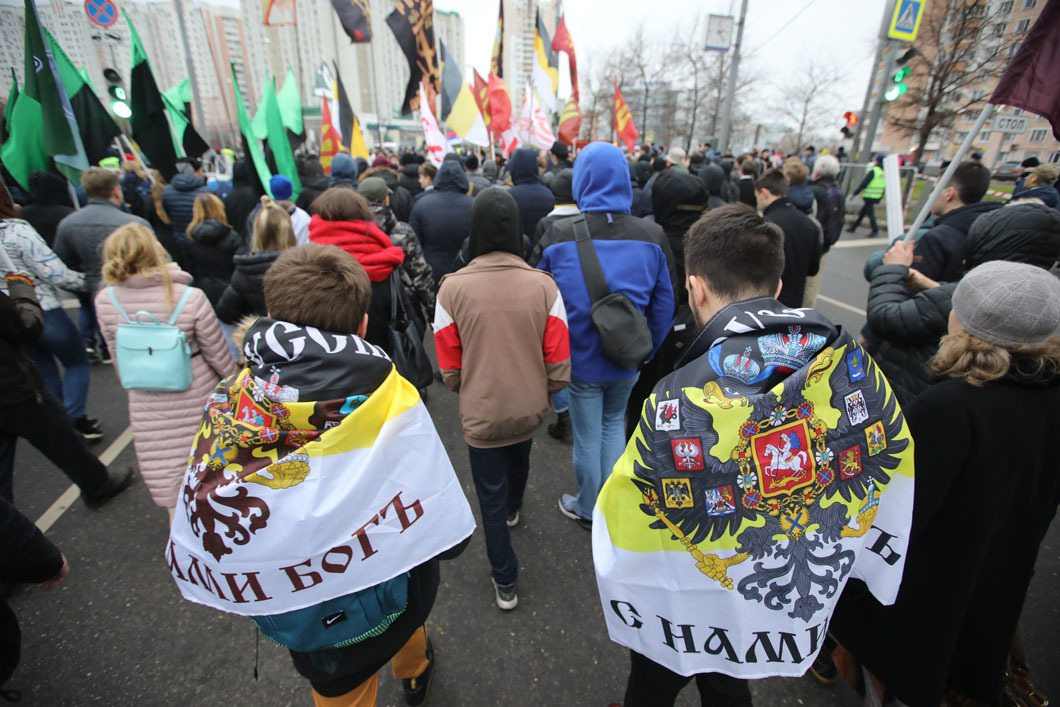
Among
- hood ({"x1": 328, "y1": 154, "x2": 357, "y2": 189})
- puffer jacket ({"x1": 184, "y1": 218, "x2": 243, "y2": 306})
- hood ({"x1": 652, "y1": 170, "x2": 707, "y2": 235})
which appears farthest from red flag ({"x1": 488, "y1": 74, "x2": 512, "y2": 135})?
puffer jacket ({"x1": 184, "y1": 218, "x2": 243, "y2": 306})

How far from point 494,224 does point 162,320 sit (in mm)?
1772

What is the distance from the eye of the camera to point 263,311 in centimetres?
307

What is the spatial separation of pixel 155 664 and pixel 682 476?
96.6 inches

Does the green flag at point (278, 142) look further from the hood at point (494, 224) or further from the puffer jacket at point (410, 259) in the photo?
the hood at point (494, 224)

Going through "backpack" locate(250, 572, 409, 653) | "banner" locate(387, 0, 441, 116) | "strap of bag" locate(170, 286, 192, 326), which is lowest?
"backpack" locate(250, 572, 409, 653)

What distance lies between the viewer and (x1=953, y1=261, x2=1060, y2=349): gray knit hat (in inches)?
52.2

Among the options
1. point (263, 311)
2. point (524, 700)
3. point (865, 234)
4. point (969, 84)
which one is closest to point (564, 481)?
point (524, 700)

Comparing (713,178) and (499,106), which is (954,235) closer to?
(713,178)

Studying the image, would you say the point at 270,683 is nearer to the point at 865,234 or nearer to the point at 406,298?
the point at 406,298

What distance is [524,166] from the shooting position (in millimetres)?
5055

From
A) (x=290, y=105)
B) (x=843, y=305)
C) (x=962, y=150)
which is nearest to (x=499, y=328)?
(x=962, y=150)

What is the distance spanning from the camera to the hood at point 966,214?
2908 mm

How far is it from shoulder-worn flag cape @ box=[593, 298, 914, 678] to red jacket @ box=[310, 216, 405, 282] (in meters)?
2.20

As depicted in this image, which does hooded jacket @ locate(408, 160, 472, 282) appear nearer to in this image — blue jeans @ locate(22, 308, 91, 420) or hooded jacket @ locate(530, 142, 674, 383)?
hooded jacket @ locate(530, 142, 674, 383)
